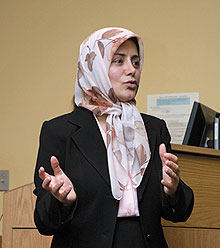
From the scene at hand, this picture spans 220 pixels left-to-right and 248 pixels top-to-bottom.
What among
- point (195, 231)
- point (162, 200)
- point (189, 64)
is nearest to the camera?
point (162, 200)

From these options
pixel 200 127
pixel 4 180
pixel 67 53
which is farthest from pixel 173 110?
pixel 4 180

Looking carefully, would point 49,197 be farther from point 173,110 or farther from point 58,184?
point 173,110

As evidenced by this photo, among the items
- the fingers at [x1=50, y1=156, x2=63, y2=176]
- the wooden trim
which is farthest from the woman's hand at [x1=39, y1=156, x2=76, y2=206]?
the wooden trim

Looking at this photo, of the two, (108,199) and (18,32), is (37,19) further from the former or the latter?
(108,199)

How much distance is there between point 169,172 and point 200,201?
27.0 inches

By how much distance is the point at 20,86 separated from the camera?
370cm

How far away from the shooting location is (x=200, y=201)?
2.17 meters

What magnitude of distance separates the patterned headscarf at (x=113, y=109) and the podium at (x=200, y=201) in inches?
14.1

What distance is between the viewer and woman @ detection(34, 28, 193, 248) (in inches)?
62.0

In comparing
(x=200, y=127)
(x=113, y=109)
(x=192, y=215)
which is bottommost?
(x=192, y=215)

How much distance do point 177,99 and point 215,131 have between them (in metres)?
0.79

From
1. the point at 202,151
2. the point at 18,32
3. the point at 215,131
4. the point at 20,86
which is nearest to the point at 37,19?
the point at 18,32

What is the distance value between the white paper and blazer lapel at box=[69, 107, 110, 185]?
1.76 metres

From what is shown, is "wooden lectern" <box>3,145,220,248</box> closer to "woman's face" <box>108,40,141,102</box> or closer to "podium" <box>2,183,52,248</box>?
"podium" <box>2,183,52,248</box>
